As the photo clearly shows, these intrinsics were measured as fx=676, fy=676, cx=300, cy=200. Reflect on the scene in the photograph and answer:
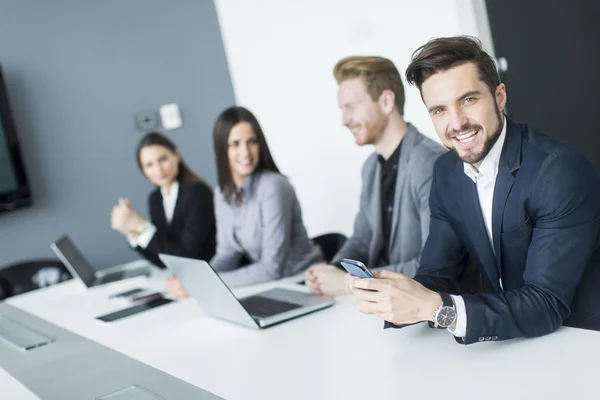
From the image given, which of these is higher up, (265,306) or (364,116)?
(364,116)

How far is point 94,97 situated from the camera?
4.33 m

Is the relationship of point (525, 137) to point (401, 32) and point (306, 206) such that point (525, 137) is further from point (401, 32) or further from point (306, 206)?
point (306, 206)

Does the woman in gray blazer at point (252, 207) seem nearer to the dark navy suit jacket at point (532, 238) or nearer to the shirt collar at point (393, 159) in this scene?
the shirt collar at point (393, 159)

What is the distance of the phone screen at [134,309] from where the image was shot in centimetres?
221

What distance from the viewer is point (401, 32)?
359 centimetres

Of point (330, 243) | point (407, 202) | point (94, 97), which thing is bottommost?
point (330, 243)

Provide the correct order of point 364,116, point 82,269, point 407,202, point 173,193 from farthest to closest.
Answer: point 173,193 → point 82,269 → point 364,116 → point 407,202

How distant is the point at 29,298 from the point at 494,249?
221 centimetres

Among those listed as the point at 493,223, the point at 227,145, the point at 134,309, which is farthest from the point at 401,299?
the point at 227,145

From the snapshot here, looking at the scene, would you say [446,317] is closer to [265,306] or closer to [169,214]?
[265,306]

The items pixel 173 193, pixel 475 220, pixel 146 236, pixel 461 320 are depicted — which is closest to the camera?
pixel 461 320

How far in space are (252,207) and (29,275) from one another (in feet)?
5.71

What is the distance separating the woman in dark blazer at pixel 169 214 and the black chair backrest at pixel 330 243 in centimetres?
60

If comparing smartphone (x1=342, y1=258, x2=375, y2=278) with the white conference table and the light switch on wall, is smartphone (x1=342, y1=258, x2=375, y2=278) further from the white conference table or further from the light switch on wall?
the light switch on wall
